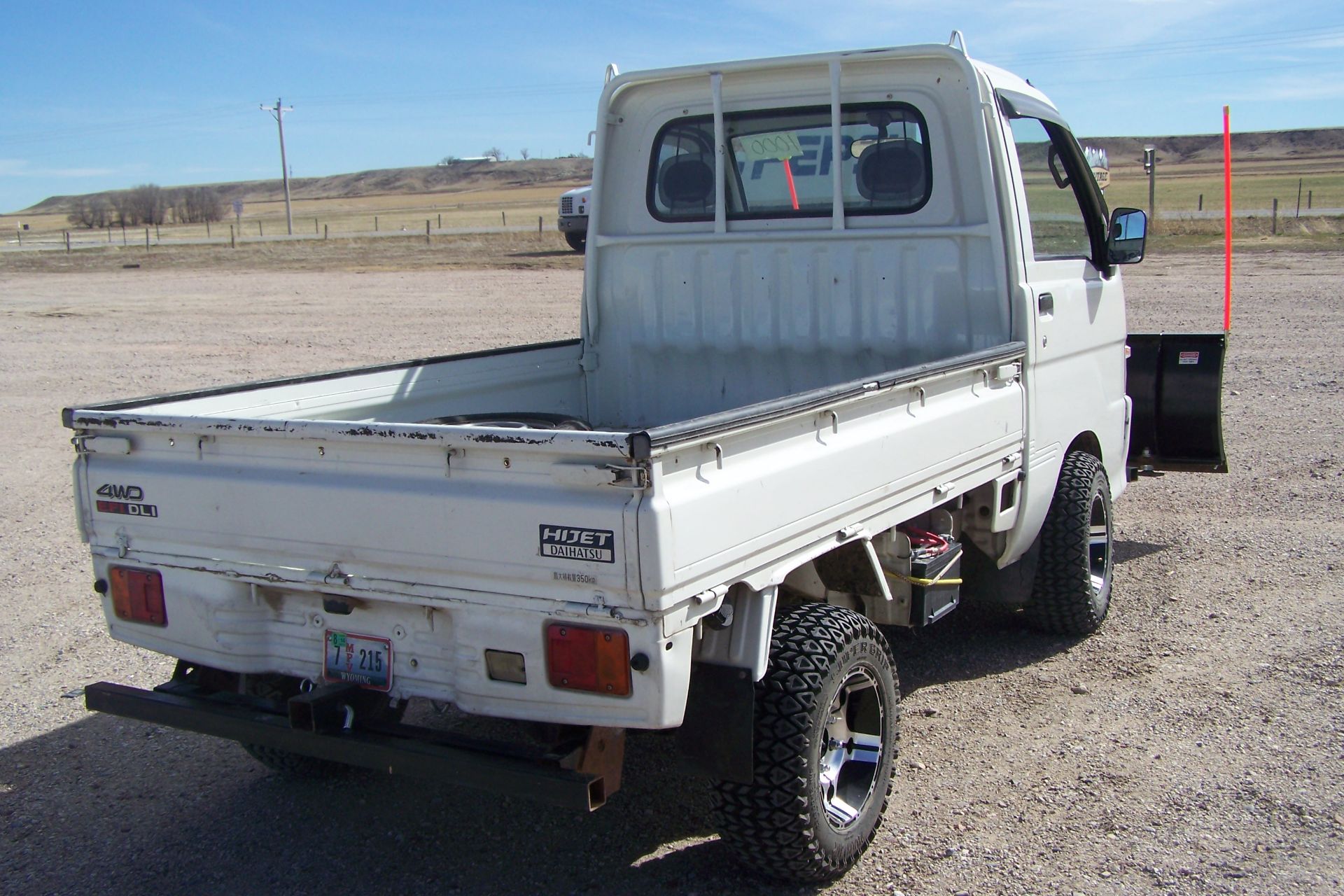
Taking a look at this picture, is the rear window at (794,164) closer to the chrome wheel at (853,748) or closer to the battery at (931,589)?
the battery at (931,589)

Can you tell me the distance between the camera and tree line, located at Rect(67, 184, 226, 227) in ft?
273

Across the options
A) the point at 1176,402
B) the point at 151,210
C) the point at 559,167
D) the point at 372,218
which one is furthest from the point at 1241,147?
the point at 1176,402

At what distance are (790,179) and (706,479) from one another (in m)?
2.60

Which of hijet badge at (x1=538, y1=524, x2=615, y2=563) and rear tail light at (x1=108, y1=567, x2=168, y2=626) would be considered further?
rear tail light at (x1=108, y1=567, x2=168, y2=626)

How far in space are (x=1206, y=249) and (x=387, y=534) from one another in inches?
1063

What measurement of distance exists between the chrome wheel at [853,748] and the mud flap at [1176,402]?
365 centimetres

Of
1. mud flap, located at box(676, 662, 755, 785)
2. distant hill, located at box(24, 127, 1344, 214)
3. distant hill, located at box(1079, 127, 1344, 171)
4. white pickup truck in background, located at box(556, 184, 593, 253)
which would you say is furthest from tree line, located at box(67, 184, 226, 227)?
mud flap, located at box(676, 662, 755, 785)

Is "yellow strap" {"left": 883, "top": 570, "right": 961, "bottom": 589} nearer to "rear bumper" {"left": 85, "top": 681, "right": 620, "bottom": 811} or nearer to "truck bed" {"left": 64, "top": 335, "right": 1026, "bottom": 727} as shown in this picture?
"truck bed" {"left": 64, "top": 335, "right": 1026, "bottom": 727}

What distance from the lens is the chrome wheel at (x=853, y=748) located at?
351 centimetres

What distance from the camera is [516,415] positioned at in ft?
15.6

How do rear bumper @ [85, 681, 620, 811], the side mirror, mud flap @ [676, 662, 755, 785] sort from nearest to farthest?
rear bumper @ [85, 681, 620, 811], mud flap @ [676, 662, 755, 785], the side mirror

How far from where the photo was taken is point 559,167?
147250 mm

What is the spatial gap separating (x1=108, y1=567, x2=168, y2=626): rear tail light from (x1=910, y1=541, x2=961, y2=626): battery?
2.41 metres

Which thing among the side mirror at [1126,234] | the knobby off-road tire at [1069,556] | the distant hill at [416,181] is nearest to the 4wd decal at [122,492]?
the knobby off-road tire at [1069,556]
